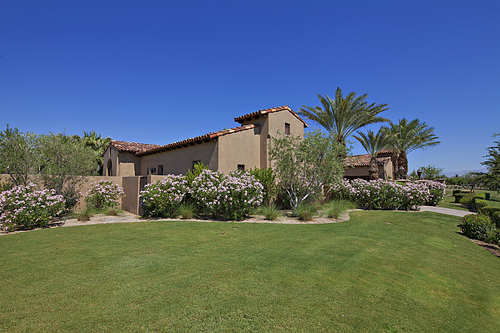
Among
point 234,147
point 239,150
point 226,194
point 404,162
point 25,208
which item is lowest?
point 25,208

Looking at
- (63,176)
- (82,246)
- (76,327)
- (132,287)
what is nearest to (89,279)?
(132,287)

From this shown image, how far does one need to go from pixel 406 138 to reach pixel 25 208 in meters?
33.2

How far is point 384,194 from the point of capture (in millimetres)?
16953

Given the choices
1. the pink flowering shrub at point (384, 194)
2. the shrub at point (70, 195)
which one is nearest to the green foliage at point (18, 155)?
the shrub at point (70, 195)

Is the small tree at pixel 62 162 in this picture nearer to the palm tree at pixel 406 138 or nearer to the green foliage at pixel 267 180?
the green foliage at pixel 267 180

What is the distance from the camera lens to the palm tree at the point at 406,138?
96.1 feet

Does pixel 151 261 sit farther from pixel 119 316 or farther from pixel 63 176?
pixel 63 176

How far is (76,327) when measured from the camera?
3.17 metres

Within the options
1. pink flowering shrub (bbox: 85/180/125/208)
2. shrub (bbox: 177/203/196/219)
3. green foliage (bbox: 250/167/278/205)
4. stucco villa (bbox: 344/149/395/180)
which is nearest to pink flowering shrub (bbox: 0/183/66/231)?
pink flowering shrub (bbox: 85/180/125/208)

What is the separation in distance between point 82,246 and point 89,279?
2701 mm

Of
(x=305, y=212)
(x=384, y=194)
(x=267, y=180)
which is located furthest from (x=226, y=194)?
(x=384, y=194)

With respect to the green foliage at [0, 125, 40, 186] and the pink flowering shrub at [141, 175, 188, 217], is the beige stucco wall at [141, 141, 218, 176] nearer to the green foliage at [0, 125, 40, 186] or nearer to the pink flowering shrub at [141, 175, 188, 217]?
the pink flowering shrub at [141, 175, 188, 217]

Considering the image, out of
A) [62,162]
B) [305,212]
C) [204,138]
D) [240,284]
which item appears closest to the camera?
[240,284]

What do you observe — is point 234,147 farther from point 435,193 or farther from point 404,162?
point 404,162
